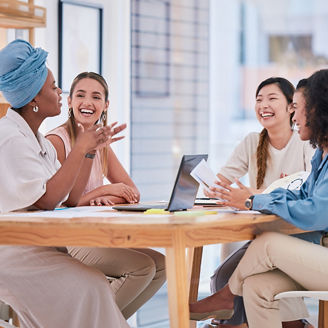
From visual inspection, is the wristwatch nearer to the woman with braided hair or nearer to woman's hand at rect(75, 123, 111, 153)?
woman's hand at rect(75, 123, 111, 153)

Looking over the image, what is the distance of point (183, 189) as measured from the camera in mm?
2391

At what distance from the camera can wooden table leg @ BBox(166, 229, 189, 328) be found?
6.43 ft

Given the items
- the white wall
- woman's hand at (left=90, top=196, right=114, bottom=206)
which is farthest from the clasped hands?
the white wall

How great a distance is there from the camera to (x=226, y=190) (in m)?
2.37

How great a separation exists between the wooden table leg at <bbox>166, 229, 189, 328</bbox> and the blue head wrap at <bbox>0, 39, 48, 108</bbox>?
2.90ft

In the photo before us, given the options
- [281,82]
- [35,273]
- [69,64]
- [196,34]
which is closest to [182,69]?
[196,34]

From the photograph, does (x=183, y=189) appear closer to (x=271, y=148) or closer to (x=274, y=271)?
(x=274, y=271)

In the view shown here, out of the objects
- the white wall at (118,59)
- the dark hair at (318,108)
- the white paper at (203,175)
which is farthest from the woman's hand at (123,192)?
the white wall at (118,59)

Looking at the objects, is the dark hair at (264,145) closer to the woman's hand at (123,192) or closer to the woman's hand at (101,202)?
the woman's hand at (123,192)

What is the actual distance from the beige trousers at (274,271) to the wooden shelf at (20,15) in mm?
1746

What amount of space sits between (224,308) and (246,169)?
3.86ft

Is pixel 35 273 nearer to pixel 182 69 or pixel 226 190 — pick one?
pixel 226 190

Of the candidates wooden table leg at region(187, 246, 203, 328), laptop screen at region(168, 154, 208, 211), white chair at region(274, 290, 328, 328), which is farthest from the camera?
wooden table leg at region(187, 246, 203, 328)

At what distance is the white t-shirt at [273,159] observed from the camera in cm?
343
